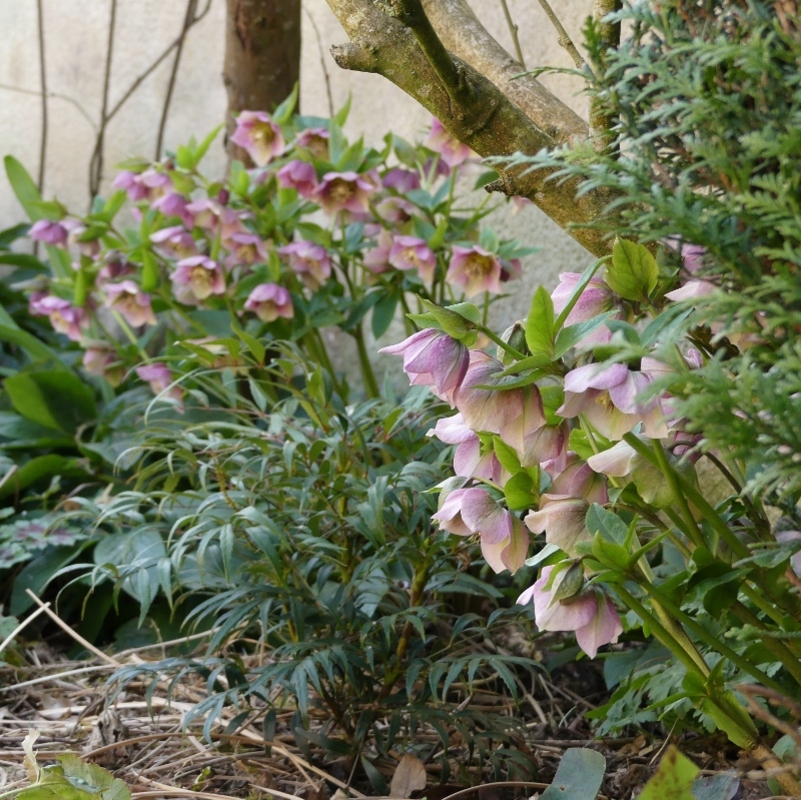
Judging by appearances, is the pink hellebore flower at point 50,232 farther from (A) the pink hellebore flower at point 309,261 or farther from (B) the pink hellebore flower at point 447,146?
(B) the pink hellebore flower at point 447,146

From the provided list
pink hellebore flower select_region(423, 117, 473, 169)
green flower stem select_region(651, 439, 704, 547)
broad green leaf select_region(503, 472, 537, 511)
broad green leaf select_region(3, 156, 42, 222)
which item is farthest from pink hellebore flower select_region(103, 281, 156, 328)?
green flower stem select_region(651, 439, 704, 547)

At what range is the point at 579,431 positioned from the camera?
29.6 inches

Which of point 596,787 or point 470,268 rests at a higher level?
point 470,268

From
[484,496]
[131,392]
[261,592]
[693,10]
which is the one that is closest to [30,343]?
[131,392]

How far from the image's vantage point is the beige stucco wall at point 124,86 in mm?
2168

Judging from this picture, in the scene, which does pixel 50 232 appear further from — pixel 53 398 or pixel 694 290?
pixel 694 290

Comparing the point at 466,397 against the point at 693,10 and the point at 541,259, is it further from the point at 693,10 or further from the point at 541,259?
the point at 541,259

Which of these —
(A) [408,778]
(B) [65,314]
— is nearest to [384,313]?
(B) [65,314]

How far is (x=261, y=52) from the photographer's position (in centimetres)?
194

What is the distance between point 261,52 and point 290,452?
120 centimetres

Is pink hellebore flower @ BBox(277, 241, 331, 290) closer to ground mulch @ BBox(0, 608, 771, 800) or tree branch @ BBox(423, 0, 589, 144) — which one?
tree branch @ BBox(423, 0, 589, 144)

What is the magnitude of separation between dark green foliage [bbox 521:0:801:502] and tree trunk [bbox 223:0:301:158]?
1415mm

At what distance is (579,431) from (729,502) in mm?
138

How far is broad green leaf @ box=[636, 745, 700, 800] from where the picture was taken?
0.60 meters
